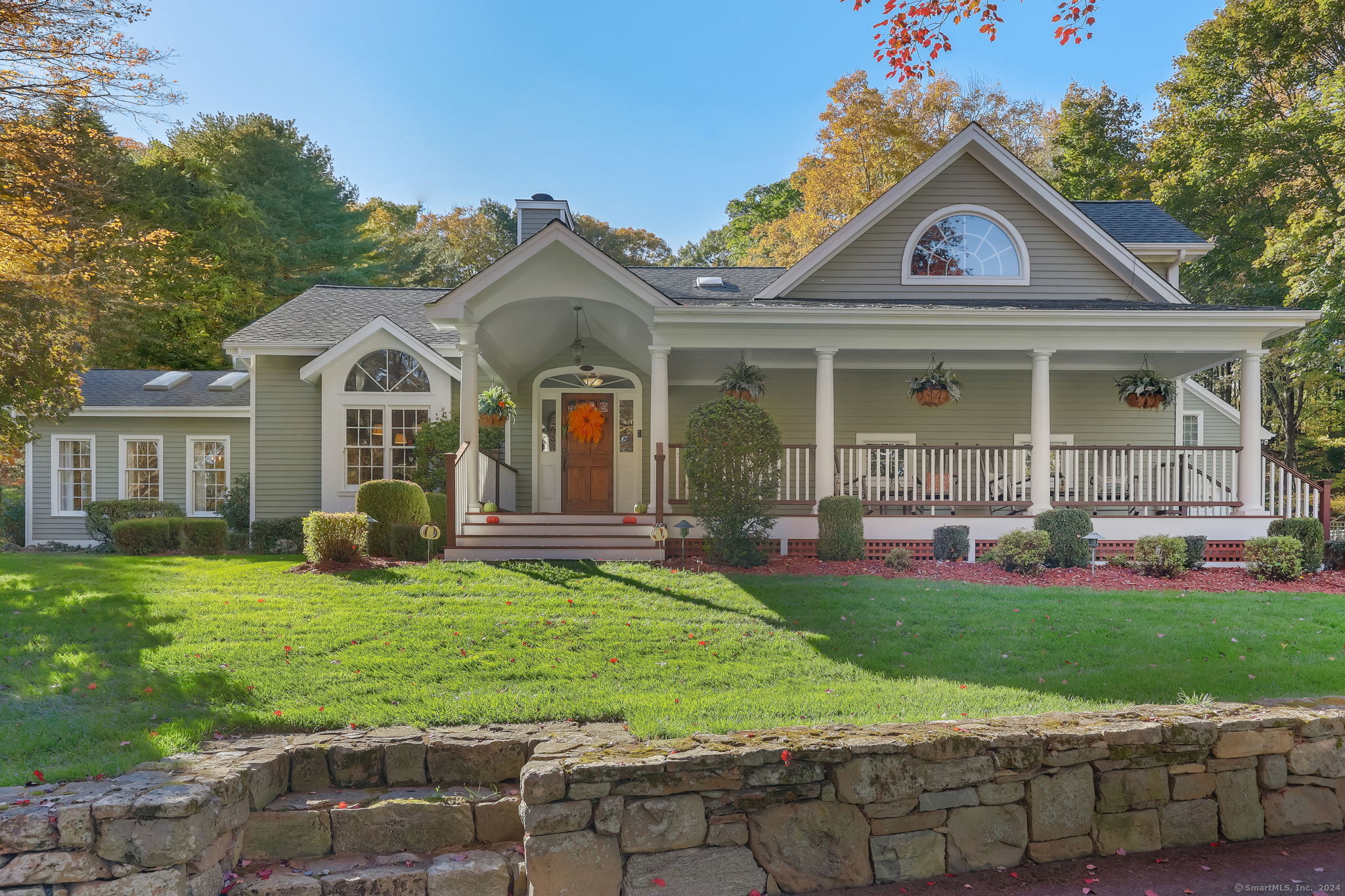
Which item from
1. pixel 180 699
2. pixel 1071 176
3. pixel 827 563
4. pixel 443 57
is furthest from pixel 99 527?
pixel 1071 176

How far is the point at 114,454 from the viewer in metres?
15.3

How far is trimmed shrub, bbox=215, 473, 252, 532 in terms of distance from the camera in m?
14.2

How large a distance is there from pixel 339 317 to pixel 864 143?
16.3 metres

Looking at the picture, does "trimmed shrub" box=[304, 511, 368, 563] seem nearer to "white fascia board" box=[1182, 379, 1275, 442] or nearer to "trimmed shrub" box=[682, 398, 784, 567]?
"trimmed shrub" box=[682, 398, 784, 567]

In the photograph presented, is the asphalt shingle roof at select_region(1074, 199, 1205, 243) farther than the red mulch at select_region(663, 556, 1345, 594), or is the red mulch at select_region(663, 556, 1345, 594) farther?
the asphalt shingle roof at select_region(1074, 199, 1205, 243)

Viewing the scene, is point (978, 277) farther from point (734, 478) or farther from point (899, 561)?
point (734, 478)

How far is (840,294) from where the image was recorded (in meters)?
11.9

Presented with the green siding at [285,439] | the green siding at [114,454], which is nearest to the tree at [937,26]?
the green siding at [285,439]

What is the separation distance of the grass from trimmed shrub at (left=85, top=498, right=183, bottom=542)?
22.1 feet

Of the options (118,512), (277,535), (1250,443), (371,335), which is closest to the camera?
(1250,443)

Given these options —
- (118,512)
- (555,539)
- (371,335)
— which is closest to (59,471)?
(118,512)

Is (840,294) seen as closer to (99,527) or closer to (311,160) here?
(99,527)

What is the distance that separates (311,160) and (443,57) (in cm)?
2059

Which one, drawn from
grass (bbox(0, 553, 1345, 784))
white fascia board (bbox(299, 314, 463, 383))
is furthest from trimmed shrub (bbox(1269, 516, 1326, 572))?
white fascia board (bbox(299, 314, 463, 383))
